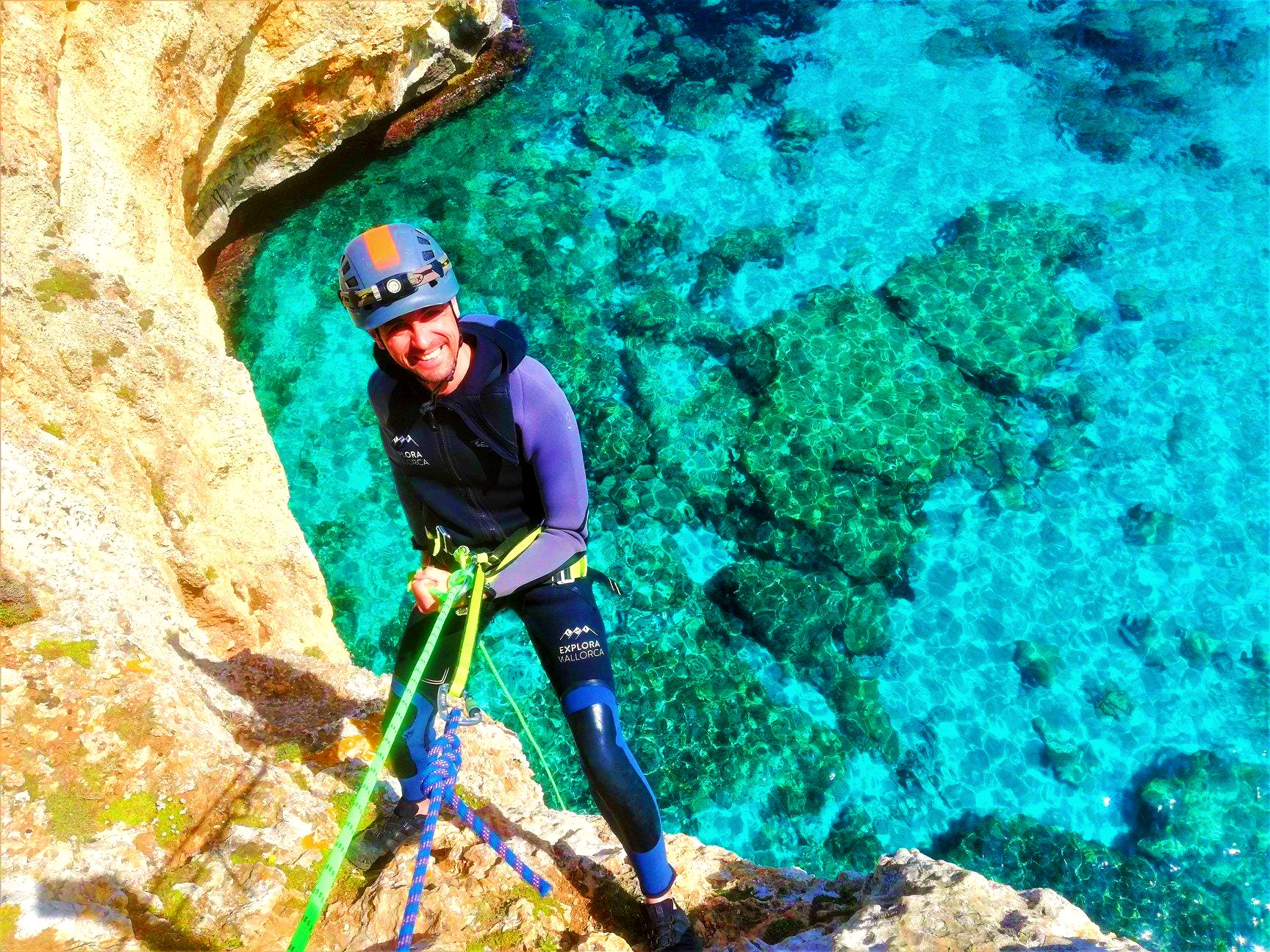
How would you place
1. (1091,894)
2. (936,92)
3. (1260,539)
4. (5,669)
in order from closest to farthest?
(5,669) → (1091,894) → (1260,539) → (936,92)

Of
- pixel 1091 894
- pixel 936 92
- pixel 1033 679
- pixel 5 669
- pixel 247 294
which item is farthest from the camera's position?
pixel 936 92

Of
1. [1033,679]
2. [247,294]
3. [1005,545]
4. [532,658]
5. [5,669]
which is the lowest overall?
[1033,679]

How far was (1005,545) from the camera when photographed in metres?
8.23

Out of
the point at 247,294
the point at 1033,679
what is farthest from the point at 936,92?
the point at 247,294

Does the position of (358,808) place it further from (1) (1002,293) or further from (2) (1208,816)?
(1) (1002,293)

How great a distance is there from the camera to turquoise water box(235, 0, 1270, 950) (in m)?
6.89

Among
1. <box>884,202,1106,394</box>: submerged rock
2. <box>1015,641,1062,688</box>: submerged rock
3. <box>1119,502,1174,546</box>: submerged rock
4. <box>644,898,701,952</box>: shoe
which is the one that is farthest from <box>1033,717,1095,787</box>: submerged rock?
<box>644,898,701,952</box>: shoe

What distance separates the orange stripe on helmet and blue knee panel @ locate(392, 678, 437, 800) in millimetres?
1886

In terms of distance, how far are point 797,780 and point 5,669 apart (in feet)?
17.6

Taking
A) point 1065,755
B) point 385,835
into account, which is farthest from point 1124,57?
point 385,835

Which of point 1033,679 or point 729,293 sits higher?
point 729,293

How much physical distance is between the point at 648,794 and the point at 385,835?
1.38m

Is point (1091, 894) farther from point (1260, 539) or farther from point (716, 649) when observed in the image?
point (1260, 539)

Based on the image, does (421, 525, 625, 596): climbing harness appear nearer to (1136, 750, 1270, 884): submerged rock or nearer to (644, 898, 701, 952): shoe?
(644, 898, 701, 952): shoe
